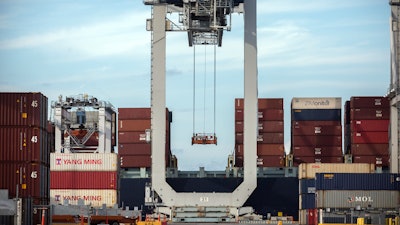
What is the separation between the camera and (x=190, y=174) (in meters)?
94.6

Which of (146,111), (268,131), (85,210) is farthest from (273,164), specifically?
(85,210)

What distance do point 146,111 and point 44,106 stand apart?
A: 141ft

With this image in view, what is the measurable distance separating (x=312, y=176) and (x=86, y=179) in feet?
59.5

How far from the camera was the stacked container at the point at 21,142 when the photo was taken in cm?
4916

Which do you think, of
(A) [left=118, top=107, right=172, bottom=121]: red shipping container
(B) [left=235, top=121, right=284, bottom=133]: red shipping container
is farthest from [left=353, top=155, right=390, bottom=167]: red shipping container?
(A) [left=118, top=107, right=172, bottom=121]: red shipping container

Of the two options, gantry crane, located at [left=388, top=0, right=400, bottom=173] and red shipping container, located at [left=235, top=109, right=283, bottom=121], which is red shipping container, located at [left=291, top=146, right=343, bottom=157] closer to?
red shipping container, located at [left=235, top=109, right=283, bottom=121]

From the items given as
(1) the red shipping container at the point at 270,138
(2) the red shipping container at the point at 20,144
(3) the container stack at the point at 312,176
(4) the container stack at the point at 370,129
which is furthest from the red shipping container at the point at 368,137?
(2) the red shipping container at the point at 20,144

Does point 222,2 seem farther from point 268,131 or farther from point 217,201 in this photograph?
point 268,131

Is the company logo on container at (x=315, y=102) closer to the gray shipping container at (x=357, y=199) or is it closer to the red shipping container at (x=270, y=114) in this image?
the red shipping container at (x=270, y=114)

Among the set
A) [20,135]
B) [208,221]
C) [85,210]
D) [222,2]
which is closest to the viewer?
[20,135]

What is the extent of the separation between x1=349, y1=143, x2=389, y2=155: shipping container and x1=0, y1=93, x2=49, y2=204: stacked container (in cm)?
4871

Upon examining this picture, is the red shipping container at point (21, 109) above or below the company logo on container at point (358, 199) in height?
above

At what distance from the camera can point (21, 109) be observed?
49.5m

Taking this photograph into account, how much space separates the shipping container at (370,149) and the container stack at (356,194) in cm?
2338
